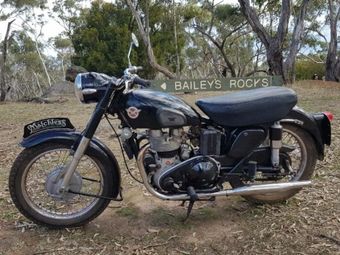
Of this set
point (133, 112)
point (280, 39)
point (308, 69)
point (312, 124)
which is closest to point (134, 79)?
point (133, 112)

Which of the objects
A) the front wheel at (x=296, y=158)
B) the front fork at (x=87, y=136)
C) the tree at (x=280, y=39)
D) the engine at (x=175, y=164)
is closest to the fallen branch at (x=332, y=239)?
the front wheel at (x=296, y=158)

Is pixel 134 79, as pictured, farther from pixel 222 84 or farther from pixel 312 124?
pixel 222 84

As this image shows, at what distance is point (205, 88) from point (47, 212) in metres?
2.68

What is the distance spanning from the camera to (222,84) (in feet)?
16.6

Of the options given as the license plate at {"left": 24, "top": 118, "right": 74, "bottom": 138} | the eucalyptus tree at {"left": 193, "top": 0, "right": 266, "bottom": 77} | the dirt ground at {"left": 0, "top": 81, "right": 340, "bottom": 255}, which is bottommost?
the dirt ground at {"left": 0, "top": 81, "right": 340, "bottom": 255}

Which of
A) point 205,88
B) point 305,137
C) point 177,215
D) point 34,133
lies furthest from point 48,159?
point 205,88

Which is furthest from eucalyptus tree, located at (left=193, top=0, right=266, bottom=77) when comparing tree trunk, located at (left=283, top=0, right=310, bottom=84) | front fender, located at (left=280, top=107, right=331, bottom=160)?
front fender, located at (left=280, top=107, right=331, bottom=160)

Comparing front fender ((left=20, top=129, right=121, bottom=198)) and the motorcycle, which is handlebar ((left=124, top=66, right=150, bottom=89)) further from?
front fender ((left=20, top=129, right=121, bottom=198))

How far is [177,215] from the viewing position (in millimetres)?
3168

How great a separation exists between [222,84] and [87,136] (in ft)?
8.44

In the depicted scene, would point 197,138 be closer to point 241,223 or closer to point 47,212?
point 241,223

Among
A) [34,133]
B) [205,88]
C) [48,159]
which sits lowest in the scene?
[48,159]

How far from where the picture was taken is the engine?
2791 mm

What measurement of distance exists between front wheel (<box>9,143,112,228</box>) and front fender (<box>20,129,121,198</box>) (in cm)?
3
